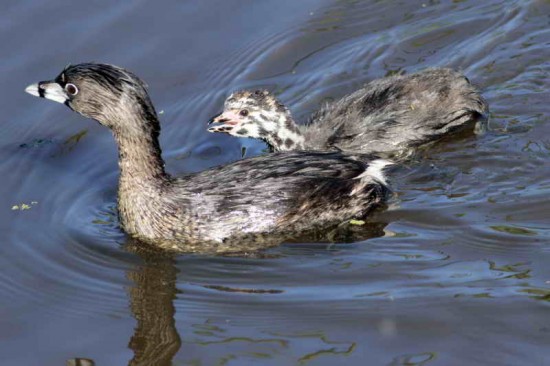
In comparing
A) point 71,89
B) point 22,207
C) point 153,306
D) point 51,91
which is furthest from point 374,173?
point 22,207

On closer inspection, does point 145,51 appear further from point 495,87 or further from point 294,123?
point 495,87

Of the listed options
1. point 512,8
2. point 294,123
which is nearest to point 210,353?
point 294,123

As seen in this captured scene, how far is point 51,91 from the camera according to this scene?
7.94 m

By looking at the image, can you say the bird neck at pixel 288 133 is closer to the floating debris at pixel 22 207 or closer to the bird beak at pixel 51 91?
the bird beak at pixel 51 91

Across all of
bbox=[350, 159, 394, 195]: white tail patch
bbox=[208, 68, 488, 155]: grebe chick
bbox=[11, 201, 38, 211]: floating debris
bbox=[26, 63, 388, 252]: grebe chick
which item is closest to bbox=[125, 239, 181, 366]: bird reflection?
bbox=[26, 63, 388, 252]: grebe chick

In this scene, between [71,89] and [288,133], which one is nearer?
[71,89]

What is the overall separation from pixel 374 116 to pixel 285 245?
1817mm

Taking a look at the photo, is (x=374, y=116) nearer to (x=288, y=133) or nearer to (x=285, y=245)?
(x=288, y=133)

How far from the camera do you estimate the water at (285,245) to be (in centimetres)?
624

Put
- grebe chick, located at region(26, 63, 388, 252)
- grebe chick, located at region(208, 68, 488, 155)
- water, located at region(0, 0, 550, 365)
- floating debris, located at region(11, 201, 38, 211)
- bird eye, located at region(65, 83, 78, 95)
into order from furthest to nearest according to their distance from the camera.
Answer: grebe chick, located at region(208, 68, 488, 155) < floating debris, located at region(11, 201, 38, 211) < bird eye, located at region(65, 83, 78, 95) < grebe chick, located at region(26, 63, 388, 252) < water, located at region(0, 0, 550, 365)

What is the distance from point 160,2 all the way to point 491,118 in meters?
3.53

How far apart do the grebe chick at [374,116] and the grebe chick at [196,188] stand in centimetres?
102

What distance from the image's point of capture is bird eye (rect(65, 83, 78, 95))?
7.81 metres

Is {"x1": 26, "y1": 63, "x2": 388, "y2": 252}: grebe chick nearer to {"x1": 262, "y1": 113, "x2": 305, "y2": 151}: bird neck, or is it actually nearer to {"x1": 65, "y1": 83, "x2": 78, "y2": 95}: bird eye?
{"x1": 65, "y1": 83, "x2": 78, "y2": 95}: bird eye
